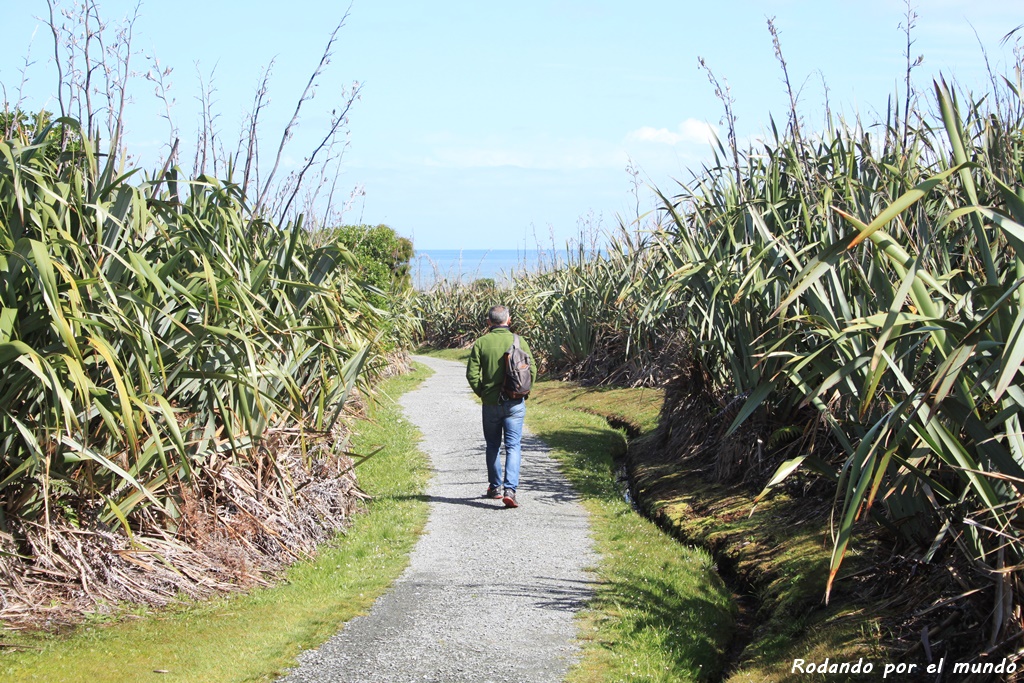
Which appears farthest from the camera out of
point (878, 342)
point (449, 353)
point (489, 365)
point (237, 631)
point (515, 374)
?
point (449, 353)

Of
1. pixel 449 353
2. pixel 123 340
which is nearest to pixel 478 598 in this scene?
pixel 123 340

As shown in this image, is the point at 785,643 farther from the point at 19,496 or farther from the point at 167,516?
the point at 19,496

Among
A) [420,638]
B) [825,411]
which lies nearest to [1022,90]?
[825,411]

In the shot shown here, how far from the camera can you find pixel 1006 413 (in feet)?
12.7

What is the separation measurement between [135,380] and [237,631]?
5.27 feet

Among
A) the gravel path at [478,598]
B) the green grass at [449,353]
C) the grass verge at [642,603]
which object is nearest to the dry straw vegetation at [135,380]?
the gravel path at [478,598]

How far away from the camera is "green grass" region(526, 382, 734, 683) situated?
17.1 feet

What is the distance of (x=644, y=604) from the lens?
20.0ft

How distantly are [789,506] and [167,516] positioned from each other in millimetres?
4568

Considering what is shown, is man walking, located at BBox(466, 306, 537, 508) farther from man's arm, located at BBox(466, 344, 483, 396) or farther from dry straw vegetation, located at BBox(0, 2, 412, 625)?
dry straw vegetation, located at BBox(0, 2, 412, 625)

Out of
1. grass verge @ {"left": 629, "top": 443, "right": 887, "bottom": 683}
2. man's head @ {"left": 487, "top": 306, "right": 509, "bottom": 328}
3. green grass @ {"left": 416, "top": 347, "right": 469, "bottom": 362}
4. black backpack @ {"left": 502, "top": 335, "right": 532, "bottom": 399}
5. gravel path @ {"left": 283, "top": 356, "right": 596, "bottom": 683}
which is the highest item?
man's head @ {"left": 487, "top": 306, "right": 509, "bottom": 328}

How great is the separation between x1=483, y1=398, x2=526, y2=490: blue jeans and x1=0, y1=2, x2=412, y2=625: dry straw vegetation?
5.86 feet

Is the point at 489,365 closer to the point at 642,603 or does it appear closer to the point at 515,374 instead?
the point at 515,374

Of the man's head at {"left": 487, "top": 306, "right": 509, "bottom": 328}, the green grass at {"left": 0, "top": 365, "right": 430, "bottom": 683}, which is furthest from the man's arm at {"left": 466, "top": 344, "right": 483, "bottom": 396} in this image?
the green grass at {"left": 0, "top": 365, "right": 430, "bottom": 683}
